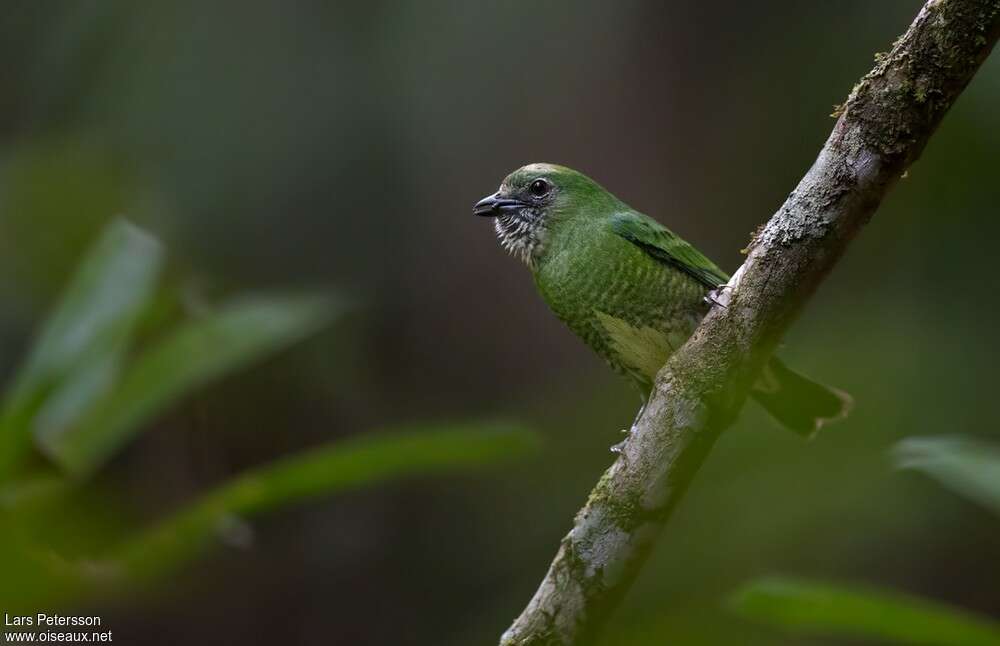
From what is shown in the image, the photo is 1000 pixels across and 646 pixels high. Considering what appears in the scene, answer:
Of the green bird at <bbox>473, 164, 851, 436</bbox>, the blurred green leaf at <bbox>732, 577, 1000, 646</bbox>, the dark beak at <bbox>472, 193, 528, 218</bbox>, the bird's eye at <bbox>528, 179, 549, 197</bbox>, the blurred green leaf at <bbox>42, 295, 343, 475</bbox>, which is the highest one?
the bird's eye at <bbox>528, 179, 549, 197</bbox>

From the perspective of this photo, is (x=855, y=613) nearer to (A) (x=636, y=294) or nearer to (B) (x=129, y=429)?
(A) (x=636, y=294)

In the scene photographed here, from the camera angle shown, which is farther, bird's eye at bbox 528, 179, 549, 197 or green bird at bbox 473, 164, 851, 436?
bird's eye at bbox 528, 179, 549, 197

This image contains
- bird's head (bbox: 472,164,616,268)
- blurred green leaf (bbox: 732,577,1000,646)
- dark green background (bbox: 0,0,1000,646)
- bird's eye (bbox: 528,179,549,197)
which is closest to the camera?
blurred green leaf (bbox: 732,577,1000,646)

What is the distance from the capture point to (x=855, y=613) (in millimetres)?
1960

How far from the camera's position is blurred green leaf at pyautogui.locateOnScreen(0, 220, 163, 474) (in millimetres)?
2197

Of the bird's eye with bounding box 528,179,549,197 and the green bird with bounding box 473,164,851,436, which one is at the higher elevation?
the bird's eye with bounding box 528,179,549,197

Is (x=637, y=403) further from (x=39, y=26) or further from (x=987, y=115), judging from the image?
(x=39, y=26)

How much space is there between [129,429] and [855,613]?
1588mm

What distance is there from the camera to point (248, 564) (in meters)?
5.45

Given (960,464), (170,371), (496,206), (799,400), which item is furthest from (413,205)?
(960,464)

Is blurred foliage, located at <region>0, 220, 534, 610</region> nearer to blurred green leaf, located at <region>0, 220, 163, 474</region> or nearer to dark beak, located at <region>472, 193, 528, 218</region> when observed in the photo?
blurred green leaf, located at <region>0, 220, 163, 474</region>

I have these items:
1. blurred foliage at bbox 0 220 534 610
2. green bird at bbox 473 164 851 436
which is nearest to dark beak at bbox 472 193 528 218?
green bird at bbox 473 164 851 436

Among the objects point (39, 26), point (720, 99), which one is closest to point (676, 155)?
point (720, 99)

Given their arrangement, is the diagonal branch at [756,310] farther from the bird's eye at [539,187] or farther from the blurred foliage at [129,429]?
the bird's eye at [539,187]
